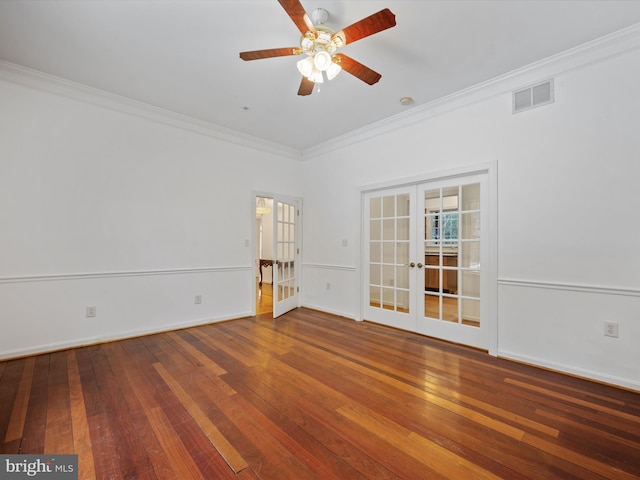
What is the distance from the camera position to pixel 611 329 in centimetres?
249

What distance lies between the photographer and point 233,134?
15.0 ft

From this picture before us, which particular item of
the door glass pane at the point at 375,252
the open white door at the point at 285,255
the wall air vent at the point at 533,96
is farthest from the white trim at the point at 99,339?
the wall air vent at the point at 533,96

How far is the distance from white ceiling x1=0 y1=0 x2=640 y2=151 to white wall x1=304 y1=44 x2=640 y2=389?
18.1 inches

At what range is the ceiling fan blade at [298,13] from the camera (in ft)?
5.89

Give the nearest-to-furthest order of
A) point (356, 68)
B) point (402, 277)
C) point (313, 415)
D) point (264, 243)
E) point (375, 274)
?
point (313, 415) → point (356, 68) → point (402, 277) → point (375, 274) → point (264, 243)

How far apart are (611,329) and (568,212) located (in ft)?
3.48

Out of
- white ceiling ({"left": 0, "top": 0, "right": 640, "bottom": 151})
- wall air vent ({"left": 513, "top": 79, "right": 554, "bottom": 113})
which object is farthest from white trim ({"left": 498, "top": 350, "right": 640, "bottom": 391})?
white ceiling ({"left": 0, "top": 0, "right": 640, "bottom": 151})

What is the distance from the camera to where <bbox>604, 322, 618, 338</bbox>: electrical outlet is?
2471mm

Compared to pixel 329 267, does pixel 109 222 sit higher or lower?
higher

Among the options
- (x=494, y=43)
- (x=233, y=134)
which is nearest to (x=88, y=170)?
(x=233, y=134)

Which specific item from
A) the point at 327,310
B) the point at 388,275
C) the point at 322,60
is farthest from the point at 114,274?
the point at 388,275

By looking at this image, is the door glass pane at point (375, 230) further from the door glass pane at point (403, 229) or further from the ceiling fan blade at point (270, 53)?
the ceiling fan blade at point (270, 53)

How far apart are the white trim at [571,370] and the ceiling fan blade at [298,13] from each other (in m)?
3.49

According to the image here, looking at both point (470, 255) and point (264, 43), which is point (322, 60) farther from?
point (470, 255)
